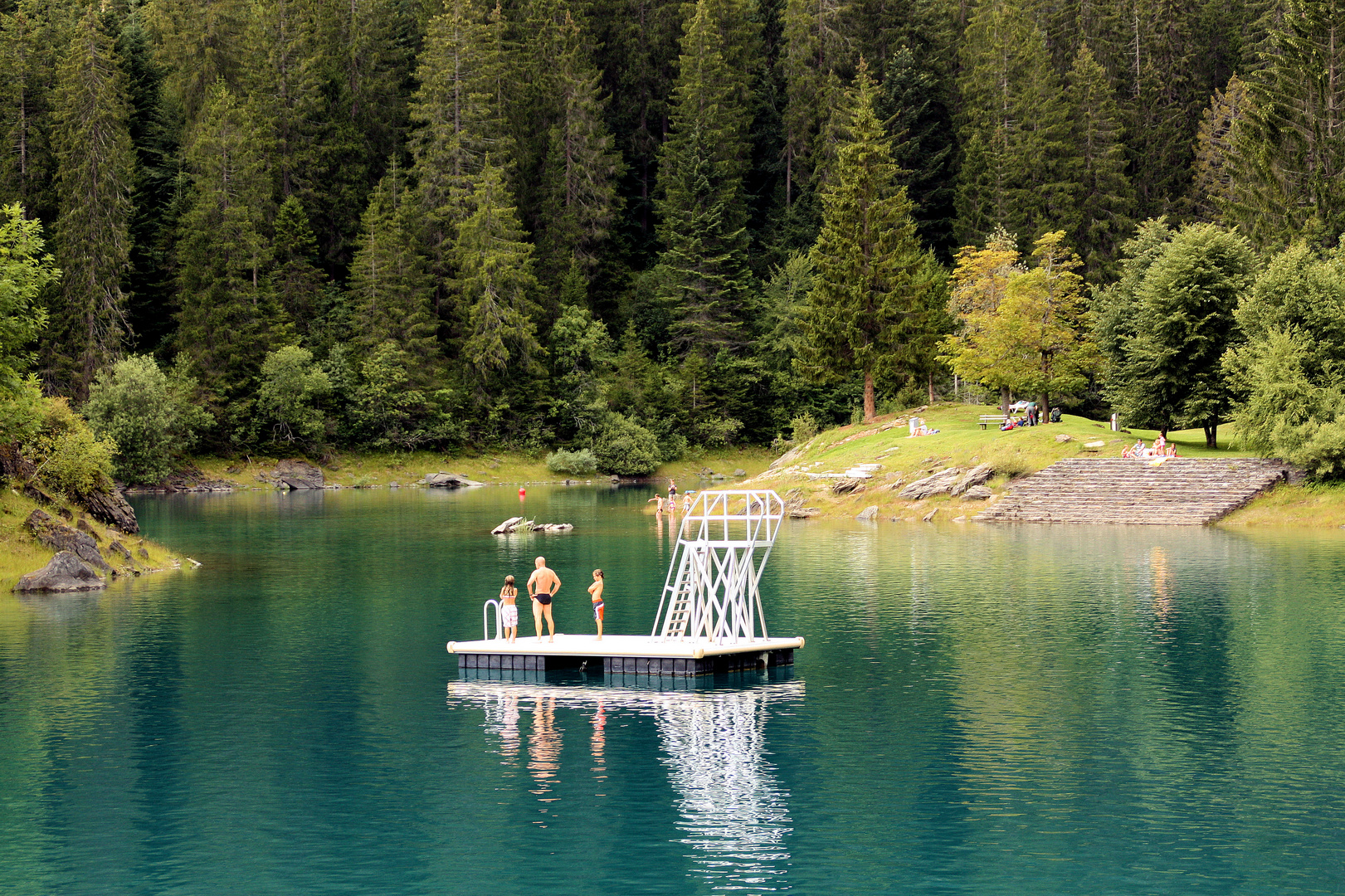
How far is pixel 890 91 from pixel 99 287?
262 ft

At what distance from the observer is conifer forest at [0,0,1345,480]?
3954 inches

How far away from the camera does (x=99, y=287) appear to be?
4306 inches

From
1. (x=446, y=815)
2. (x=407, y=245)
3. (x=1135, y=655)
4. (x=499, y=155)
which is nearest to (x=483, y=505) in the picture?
(x=407, y=245)

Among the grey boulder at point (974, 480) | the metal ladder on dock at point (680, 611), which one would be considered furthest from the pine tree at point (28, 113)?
the metal ladder on dock at point (680, 611)

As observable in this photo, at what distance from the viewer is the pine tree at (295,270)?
124 m

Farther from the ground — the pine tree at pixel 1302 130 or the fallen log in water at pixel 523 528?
the pine tree at pixel 1302 130

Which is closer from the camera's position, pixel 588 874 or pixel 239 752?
pixel 588 874

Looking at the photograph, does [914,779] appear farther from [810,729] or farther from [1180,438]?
[1180,438]

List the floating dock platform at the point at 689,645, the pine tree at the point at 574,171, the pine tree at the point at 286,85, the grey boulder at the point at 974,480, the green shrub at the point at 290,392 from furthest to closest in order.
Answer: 1. the pine tree at the point at 574,171
2. the pine tree at the point at 286,85
3. the green shrub at the point at 290,392
4. the grey boulder at the point at 974,480
5. the floating dock platform at the point at 689,645

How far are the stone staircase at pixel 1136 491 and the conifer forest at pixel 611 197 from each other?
620 inches

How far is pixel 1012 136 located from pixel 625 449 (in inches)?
1914

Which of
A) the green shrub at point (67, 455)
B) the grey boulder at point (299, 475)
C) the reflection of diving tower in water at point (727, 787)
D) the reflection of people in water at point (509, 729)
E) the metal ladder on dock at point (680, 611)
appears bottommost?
the reflection of diving tower in water at point (727, 787)

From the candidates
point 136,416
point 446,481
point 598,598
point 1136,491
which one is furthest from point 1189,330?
point 136,416

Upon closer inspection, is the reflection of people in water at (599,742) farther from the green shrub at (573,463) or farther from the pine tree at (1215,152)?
the pine tree at (1215,152)
